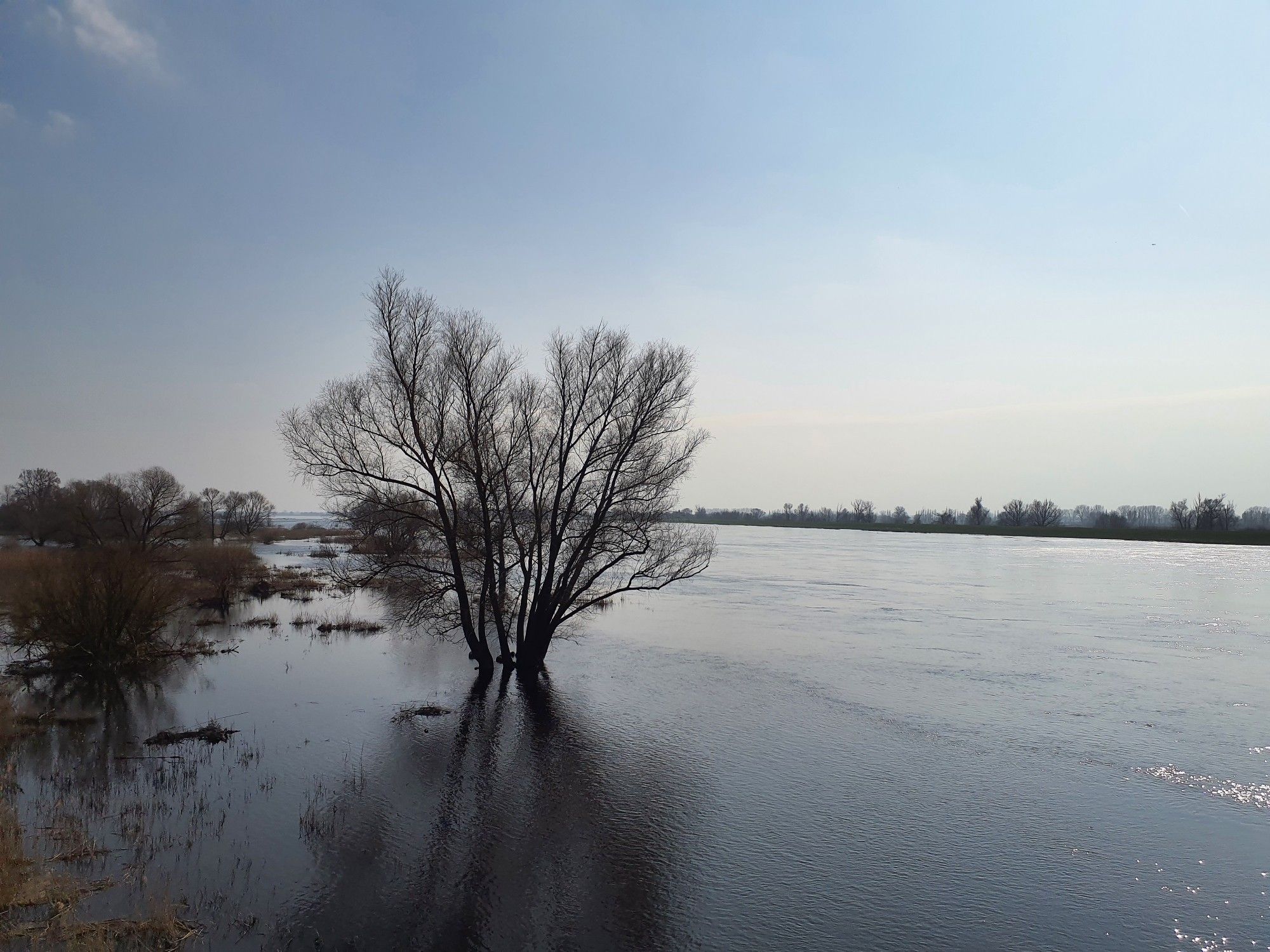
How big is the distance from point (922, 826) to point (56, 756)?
15.5 m

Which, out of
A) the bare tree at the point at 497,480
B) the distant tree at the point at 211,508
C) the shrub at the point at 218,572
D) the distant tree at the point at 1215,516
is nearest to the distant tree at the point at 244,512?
the distant tree at the point at 211,508

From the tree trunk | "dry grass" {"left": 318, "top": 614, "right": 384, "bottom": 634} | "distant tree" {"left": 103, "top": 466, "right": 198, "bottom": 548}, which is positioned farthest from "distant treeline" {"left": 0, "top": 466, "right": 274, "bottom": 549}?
the tree trunk

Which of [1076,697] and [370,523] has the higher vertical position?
[370,523]

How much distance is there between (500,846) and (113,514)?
1859 inches

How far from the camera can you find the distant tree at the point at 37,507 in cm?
5884

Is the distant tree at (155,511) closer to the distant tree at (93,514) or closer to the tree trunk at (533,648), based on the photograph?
the distant tree at (93,514)

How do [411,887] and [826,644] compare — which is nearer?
[411,887]

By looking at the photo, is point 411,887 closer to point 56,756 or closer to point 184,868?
point 184,868

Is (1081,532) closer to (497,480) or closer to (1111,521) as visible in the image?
(1111,521)

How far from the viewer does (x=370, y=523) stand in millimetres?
20203

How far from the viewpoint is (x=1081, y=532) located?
117m

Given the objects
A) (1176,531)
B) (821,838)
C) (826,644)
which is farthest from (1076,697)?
(1176,531)

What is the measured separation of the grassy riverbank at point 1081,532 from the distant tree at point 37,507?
56.7m

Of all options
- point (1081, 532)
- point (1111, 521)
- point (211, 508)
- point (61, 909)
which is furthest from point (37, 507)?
point (1111, 521)
